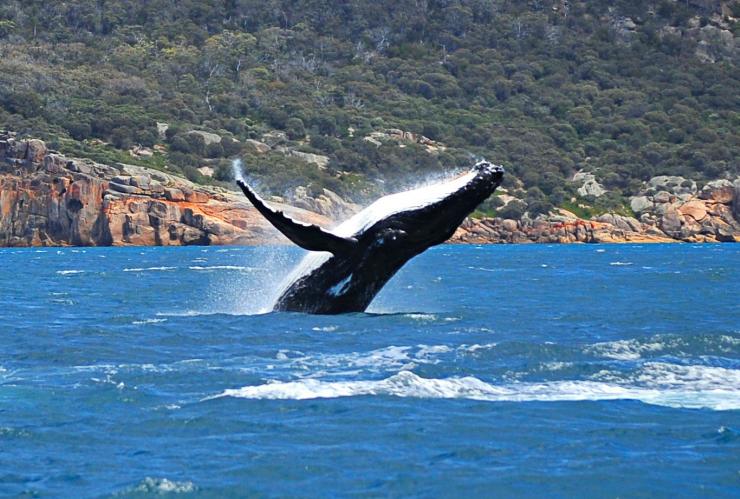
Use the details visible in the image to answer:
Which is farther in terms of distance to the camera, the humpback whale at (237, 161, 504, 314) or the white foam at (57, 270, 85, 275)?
the white foam at (57, 270, 85, 275)

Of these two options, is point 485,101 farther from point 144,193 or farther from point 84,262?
point 84,262

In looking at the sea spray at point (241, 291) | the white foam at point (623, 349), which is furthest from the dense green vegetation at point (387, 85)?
the white foam at point (623, 349)

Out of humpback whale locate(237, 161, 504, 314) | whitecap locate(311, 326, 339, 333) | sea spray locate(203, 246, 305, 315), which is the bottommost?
sea spray locate(203, 246, 305, 315)

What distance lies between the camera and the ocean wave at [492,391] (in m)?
15.1

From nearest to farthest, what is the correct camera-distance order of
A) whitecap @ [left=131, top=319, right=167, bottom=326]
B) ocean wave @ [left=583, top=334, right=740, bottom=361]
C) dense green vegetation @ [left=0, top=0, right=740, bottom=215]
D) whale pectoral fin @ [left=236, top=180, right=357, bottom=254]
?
whale pectoral fin @ [left=236, top=180, right=357, bottom=254] → ocean wave @ [left=583, top=334, right=740, bottom=361] → whitecap @ [left=131, top=319, right=167, bottom=326] → dense green vegetation @ [left=0, top=0, right=740, bottom=215]

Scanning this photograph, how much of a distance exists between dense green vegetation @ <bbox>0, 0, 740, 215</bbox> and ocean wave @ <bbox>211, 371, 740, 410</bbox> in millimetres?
99491

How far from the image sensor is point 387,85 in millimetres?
166375

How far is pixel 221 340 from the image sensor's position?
20.7 meters

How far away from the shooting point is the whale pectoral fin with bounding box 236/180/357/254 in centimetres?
1841

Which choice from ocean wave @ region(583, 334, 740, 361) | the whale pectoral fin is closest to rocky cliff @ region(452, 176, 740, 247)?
ocean wave @ region(583, 334, 740, 361)

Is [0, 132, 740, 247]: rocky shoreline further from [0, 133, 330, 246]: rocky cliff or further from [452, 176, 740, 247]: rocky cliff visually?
[452, 176, 740, 247]: rocky cliff

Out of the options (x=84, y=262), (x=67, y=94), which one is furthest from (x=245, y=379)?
(x=67, y=94)

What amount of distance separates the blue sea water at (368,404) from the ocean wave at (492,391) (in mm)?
38

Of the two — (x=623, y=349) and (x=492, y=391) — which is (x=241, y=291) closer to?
(x=623, y=349)
